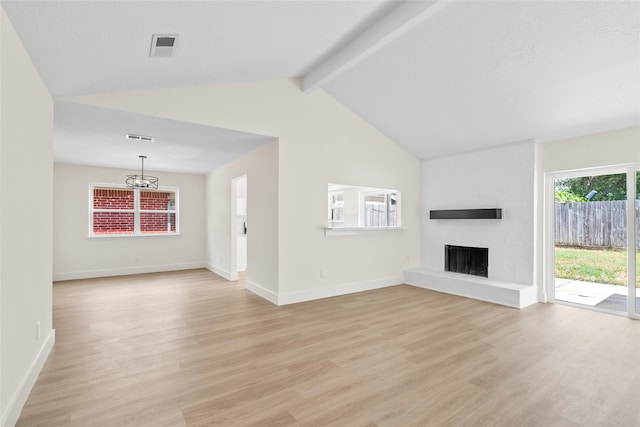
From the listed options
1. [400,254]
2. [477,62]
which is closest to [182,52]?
[477,62]

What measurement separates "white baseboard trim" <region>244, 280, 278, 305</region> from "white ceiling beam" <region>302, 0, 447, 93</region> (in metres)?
3.05

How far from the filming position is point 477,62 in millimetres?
3459

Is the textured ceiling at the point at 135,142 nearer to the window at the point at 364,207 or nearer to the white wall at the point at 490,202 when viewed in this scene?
the window at the point at 364,207

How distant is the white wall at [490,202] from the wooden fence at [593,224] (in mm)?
479

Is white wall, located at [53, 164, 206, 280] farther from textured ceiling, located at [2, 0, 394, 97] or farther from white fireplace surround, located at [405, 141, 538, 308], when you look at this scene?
white fireplace surround, located at [405, 141, 538, 308]

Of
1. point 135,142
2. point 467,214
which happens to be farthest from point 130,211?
point 467,214

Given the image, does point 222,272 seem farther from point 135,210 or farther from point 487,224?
point 487,224

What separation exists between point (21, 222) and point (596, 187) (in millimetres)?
6228

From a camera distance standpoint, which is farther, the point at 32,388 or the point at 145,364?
the point at 145,364

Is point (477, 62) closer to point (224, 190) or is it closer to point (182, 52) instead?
point (182, 52)

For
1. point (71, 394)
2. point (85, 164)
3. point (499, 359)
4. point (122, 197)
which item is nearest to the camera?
point (71, 394)

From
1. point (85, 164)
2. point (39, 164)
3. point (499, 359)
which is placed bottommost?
point (499, 359)

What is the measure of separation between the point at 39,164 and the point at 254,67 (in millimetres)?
2232

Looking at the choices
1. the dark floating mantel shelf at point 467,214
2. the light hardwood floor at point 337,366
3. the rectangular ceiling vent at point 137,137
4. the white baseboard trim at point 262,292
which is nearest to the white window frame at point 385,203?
the dark floating mantel shelf at point 467,214
